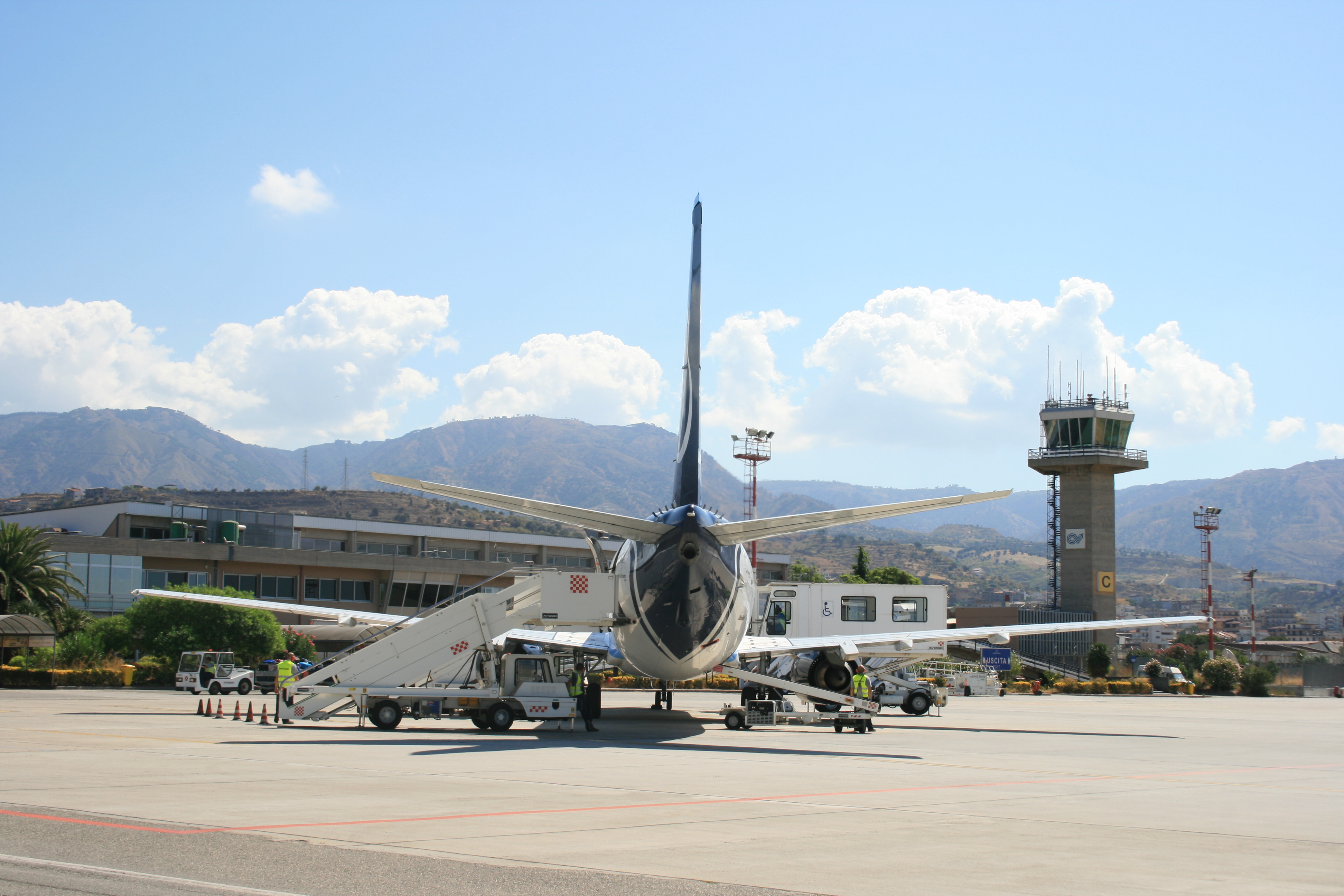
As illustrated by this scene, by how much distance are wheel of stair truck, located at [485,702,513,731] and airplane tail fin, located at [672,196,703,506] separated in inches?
276

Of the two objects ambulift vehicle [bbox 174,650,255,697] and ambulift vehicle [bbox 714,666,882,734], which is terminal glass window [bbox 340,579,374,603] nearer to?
ambulift vehicle [bbox 174,650,255,697]

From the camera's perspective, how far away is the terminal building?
8056cm

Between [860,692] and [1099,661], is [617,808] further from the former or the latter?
[1099,661]

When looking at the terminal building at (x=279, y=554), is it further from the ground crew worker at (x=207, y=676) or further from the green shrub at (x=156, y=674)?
the ground crew worker at (x=207, y=676)

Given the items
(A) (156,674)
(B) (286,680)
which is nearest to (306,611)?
(B) (286,680)

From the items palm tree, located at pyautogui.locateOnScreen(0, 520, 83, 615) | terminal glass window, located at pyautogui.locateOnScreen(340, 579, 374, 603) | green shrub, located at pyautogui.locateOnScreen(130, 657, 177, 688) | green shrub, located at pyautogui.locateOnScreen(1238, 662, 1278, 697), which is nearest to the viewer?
green shrub, located at pyautogui.locateOnScreen(130, 657, 177, 688)

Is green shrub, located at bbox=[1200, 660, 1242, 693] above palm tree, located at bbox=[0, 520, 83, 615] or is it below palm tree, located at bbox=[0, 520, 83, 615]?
below

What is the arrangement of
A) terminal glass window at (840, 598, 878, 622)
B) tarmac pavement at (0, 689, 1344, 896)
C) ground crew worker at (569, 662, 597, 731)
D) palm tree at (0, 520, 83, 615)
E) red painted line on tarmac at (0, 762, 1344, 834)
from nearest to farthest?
tarmac pavement at (0, 689, 1344, 896) → red painted line on tarmac at (0, 762, 1344, 834) → ground crew worker at (569, 662, 597, 731) → palm tree at (0, 520, 83, 615) → terminal glass window at (840, 598, 878, 622)

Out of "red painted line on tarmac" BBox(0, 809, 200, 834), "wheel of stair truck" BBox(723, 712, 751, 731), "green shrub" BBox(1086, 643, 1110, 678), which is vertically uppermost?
"red painted line on tarmac" BBox(0, 809, 200, 834)

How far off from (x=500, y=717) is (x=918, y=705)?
853 inches

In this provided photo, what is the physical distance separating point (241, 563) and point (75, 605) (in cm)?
1372

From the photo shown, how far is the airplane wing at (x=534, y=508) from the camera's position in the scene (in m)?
18.7

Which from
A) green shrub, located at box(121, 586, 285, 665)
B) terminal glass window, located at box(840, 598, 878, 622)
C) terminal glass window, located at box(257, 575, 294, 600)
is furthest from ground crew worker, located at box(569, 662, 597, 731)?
terminal glass window, located at box(257, 575, 294, 600)

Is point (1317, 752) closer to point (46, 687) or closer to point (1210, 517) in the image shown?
point (46, 687)
